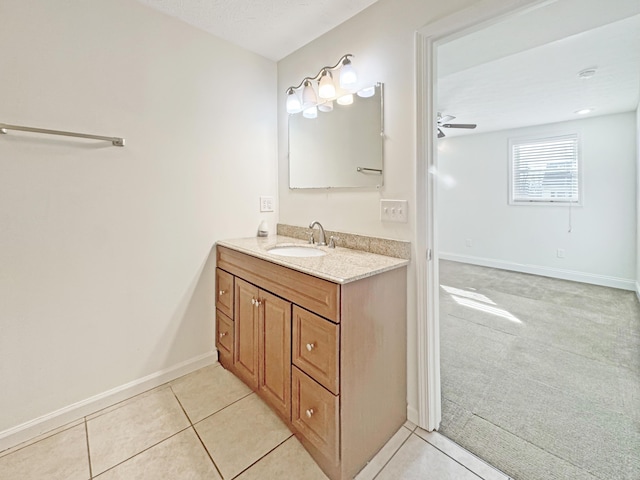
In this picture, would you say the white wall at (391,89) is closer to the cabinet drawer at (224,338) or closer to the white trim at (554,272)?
the cabinet drawer at (224,338)

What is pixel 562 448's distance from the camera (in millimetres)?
1315

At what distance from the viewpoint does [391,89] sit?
4.91 feet

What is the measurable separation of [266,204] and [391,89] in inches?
45.8

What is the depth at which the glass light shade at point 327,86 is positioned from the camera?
1.77 metres

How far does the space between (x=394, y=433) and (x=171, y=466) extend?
99cm

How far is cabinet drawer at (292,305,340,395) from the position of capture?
1126 mm

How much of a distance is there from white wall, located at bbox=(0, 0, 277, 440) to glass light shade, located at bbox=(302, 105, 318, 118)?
1.32ft

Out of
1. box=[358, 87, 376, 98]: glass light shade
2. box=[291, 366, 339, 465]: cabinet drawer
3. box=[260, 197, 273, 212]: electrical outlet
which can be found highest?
box=[358, 87, 376, 98]: glass light shade

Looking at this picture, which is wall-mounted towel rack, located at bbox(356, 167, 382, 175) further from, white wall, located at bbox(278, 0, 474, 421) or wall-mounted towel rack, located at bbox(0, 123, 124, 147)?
wall-mounted towel rack, located at bbox(0, 123, 124, 147)

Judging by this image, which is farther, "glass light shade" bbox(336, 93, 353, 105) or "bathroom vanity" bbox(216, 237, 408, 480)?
"glass light shade" bbox(336, 93, 353, 105)

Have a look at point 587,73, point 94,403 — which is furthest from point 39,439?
point 587,73

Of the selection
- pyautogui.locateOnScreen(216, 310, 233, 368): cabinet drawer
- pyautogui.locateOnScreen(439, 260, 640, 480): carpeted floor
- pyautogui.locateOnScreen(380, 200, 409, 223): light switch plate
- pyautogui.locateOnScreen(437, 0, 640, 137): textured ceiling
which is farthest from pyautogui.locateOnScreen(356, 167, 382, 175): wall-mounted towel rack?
pyautogui.locateOnScreen(439, 260, 640, 480): carpeted floor

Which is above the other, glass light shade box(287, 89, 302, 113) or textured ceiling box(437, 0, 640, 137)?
textured ceiling box(437, 0, 640, 137)

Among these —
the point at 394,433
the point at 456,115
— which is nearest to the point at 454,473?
the point at 394,433
